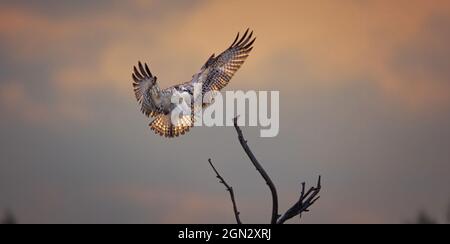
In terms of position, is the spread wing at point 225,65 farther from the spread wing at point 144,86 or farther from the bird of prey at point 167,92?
the spread wing at point 144,86

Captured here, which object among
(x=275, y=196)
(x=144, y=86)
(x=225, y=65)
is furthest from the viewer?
(x=225, y=65)

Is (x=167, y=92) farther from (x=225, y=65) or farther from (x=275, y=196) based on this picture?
(x=275, y=196)

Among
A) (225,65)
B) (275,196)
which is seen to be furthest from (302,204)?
(225,65)

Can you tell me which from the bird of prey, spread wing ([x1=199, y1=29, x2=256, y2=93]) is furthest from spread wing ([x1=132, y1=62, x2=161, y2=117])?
spread wing ([x1=199, y1=29, x2=256, y2=93])

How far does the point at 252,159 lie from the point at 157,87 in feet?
21.7

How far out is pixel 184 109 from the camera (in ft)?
39.3

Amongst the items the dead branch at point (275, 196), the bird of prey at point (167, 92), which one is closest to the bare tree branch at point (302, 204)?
the dead branch at point (275, 196)

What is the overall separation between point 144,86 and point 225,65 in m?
2.79

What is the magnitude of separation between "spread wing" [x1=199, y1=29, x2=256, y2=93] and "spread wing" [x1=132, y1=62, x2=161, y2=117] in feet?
5.72

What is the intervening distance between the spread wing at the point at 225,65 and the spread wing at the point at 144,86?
174cm

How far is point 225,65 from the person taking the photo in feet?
45.6

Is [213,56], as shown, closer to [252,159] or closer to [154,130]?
[154,130]

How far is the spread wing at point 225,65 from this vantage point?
13.4 meters
